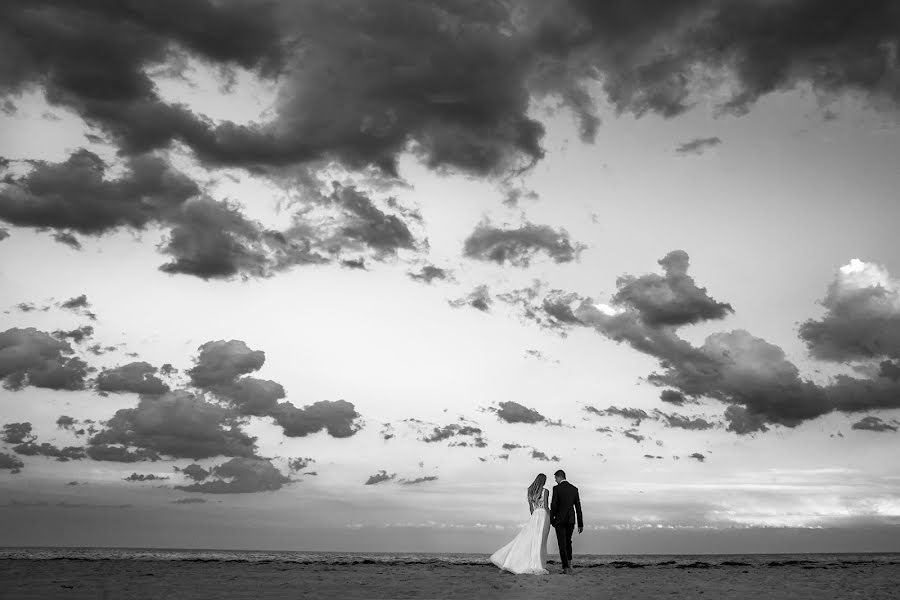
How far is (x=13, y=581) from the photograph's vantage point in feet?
58.0

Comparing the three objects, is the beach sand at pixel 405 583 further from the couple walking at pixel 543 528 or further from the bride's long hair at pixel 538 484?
the bride's long hair at pixel 538 484

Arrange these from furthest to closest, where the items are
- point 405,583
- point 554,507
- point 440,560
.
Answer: point 440,560, point 554,507, point 405,583

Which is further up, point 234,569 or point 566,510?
point 566,510

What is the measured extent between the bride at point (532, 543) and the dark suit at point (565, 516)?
41 cm

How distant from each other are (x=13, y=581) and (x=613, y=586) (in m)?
15.9

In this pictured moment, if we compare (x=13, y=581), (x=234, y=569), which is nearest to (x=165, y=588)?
(x=13, y=581)

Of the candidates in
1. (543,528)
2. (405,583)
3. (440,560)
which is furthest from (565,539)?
(440,560)

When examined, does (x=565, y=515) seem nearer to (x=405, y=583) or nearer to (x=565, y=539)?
(x=565, y=539)

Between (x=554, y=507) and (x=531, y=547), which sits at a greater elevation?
(x=554, y=507)

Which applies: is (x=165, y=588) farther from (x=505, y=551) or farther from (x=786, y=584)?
(x=786, y=584)

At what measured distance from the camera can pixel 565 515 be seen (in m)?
22.1

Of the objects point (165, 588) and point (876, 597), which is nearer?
point (876, 597)

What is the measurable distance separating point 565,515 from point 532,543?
4.73 feet

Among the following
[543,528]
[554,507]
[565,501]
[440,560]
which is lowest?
[440,560]
